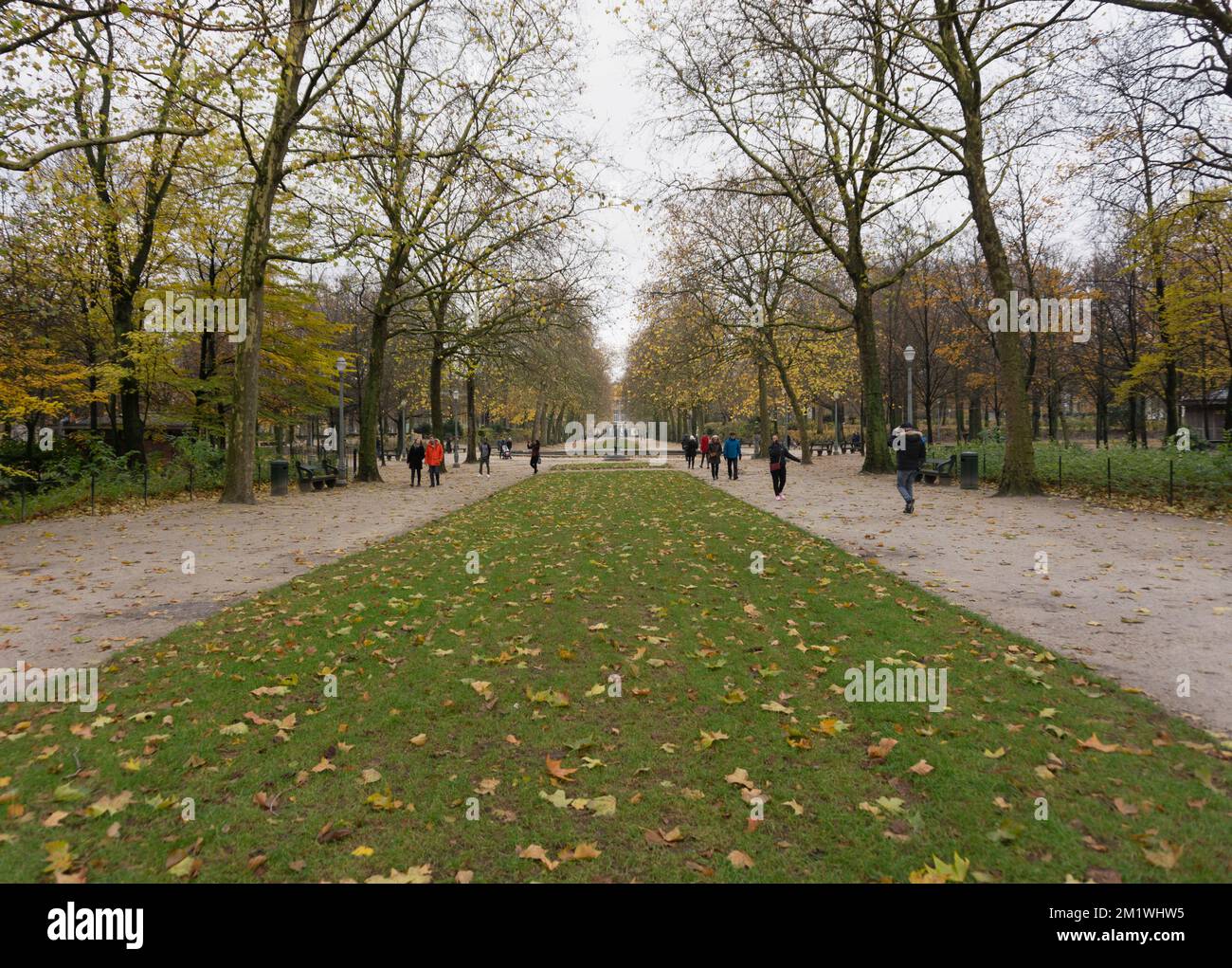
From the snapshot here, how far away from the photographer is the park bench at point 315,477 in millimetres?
22625

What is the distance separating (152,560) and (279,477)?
11.0 meters

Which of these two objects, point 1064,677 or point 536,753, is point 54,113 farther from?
point 1064,677

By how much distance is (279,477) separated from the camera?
67.3ft

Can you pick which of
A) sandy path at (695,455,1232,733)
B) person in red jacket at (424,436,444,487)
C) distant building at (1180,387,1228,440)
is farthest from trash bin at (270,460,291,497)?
distant building at (1180,387,1228,440)

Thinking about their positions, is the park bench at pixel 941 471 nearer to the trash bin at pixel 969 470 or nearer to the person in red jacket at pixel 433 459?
the trash bin at pixel 969 470

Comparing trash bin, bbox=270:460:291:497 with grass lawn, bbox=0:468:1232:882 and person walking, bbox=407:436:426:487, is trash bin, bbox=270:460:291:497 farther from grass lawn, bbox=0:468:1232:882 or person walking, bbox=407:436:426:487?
grass lawn, bbox=0:468:1232:882

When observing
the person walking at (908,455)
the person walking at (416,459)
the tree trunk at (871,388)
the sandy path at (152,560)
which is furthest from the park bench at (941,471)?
the person walking at (416,459)

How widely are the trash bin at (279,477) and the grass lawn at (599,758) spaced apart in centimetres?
1498

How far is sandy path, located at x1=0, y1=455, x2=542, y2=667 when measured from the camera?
6.59 meters

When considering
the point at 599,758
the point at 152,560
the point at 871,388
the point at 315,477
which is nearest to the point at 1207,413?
the point at 871,388

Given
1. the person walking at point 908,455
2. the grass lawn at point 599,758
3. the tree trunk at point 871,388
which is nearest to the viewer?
the grass lawn at point 599,758

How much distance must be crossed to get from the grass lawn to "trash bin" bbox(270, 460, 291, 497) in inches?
590

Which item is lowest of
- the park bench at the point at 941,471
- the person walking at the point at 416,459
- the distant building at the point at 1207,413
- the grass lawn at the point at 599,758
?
the grass lawn at the point at 599,758
